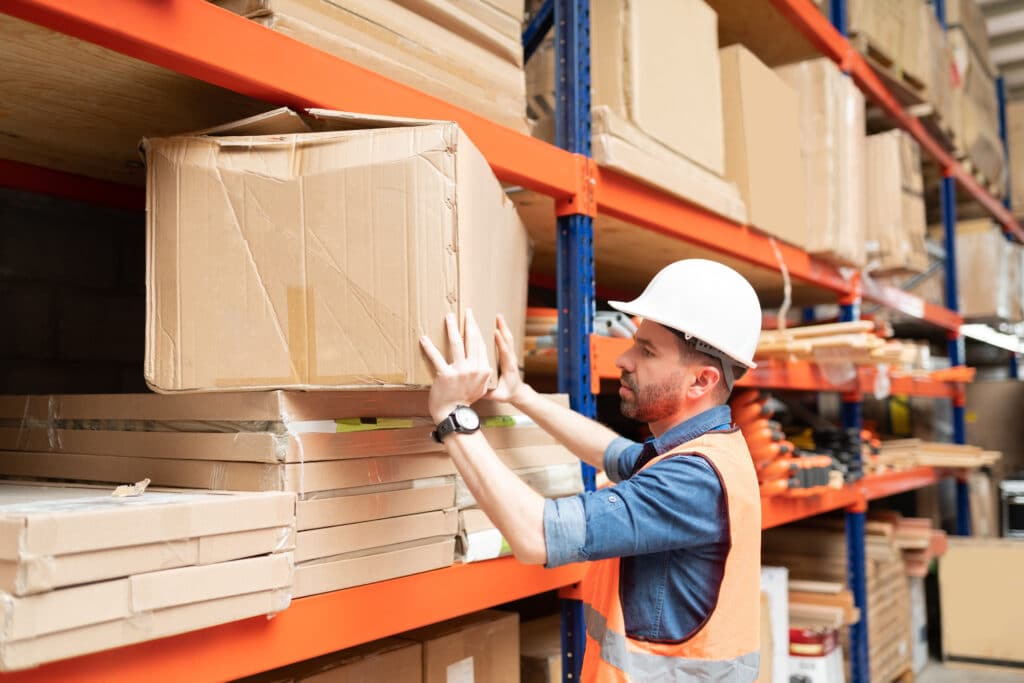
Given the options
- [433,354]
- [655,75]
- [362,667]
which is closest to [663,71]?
[655,75]

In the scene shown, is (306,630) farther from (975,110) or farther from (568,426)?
(975,110)

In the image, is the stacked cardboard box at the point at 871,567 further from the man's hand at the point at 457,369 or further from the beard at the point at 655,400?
the man's hand at the point at 457,369

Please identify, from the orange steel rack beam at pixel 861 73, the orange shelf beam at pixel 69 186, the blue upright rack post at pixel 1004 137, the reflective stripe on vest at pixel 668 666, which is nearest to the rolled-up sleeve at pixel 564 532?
the reflective stripe on vest at pixel 668 666

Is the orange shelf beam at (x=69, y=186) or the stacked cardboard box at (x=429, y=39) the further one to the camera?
the orange shelf beam at (x=69, y=186)

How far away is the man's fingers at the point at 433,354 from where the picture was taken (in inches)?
59.0

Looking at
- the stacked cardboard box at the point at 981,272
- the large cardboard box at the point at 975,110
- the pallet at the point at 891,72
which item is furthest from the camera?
the stacked cardboard box at the point at 981,272

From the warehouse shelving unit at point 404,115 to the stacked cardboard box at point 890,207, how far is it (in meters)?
0.81

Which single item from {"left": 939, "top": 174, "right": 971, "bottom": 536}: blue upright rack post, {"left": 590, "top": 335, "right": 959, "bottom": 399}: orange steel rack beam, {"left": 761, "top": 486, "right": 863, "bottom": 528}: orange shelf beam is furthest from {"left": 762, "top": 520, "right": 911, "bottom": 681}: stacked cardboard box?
{"left": 939, "top": 174, "right": 971, "bottom": 536}: blue upright rack post

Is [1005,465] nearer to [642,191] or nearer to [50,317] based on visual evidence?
[642,191]

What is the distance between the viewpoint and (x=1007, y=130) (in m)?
7.66

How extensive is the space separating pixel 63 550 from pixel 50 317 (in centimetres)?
150

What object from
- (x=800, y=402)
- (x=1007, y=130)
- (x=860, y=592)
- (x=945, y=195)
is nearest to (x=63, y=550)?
(x=860, y=592)

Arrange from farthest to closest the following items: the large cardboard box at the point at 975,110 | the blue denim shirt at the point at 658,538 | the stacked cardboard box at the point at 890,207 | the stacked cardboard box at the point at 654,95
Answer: the large cardboard box at the point at 975,110
the stacked cardboard box at the point at 890,207
the stacked cardboard box at the point at 654,95
the blue denim shirt at the point at 658,538

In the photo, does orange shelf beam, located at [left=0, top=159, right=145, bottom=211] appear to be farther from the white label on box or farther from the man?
the white label on box
